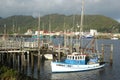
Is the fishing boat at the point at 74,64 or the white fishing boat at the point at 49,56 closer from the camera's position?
the fishing boat at the point at 74,64

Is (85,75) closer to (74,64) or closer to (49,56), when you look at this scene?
(74,64)

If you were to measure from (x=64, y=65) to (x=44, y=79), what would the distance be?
7.82 metres

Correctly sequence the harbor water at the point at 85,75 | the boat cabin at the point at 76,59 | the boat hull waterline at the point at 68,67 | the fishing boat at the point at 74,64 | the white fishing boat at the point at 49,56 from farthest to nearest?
1. the white fishing boat at the point at 49,56
2. the boat cabin at the point at 76,59
3. the fishing boat at the point at 74,64
4. the boat hull waterline at the point at 68,67
5. the harbor water at the point at 85,75

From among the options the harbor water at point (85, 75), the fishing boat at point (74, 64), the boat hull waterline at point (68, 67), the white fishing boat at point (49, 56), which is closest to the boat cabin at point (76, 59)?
the fishing boat at point (74, 64)

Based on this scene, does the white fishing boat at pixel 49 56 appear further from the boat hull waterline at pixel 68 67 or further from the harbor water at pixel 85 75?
the boat hull waterline at pixel 68 67

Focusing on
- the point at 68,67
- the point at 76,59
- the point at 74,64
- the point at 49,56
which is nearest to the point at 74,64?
the point at 74,64

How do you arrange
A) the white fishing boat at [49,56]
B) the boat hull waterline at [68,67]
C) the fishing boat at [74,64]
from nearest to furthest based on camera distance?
1. the boat hull waterline at [68,67]
2. the fishing boat at [74,64]
3. the white fishing boat at [49,56]

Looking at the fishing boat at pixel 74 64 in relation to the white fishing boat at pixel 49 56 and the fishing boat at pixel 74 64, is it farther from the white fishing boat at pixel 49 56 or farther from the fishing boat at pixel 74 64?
the white fishing boat at pixel 49 56

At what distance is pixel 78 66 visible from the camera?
56.5m

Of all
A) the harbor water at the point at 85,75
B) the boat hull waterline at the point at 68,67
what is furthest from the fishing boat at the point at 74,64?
the harbor water at the point at 85,75

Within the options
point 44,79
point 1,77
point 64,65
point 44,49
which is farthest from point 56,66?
point 1,77

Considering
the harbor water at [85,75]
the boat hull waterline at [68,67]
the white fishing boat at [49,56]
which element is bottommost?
the harbor water at [85,75]

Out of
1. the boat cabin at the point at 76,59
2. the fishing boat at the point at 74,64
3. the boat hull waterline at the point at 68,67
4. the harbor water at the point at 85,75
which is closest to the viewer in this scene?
the harbor water at the point at 85,75

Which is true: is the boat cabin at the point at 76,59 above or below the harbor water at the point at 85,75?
above
